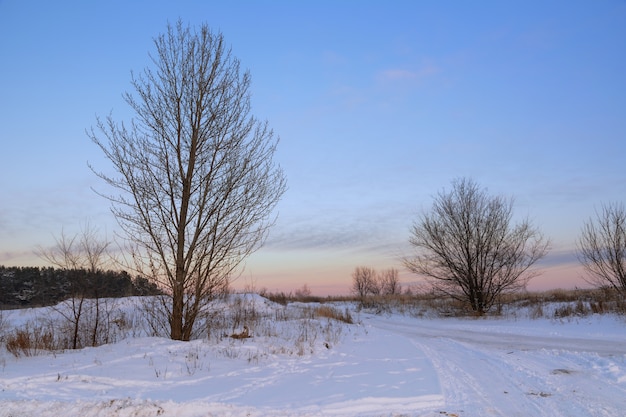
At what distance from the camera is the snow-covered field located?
555 cm

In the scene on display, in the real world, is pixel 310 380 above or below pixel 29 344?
below

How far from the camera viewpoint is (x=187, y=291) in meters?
10.5

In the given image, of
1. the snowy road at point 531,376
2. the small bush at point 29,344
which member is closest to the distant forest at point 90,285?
the small bush at point 29,344

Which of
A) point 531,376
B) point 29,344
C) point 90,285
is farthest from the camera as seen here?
point 90,285

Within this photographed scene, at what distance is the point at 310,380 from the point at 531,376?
3.95 meters

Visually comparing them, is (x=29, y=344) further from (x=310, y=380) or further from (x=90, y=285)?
(x=310, y=380)

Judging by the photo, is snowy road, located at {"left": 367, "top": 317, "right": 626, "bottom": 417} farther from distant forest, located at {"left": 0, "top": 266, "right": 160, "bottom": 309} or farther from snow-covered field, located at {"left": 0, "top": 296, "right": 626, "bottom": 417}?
distant forest, located at {"left": 0, "top": 266, "right": 160, "bottom": 309}

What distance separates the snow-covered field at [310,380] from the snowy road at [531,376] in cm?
2

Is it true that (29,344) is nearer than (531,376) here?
No

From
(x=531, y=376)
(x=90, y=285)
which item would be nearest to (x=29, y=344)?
(x=90, y=285)

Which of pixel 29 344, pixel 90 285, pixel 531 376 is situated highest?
pixel 90 285

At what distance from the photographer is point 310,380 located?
24.4 ft

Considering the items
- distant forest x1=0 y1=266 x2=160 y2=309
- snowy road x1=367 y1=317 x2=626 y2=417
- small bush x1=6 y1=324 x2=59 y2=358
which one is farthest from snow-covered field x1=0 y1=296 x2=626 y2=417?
distant forest x1=0 y1=266 x2=160 y2=309

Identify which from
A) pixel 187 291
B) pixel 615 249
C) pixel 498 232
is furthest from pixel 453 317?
pixel 187 291
